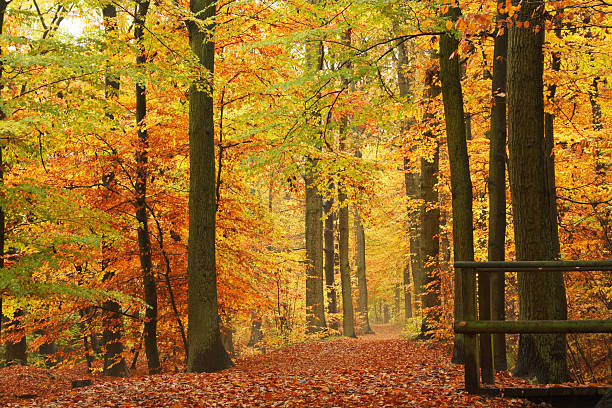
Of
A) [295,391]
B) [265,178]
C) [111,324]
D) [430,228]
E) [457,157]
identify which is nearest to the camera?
[295,391]

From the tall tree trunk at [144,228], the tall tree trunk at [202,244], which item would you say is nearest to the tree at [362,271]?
the tall tree trunk at [144,228]

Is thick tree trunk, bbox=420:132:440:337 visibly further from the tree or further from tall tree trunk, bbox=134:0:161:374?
the tree

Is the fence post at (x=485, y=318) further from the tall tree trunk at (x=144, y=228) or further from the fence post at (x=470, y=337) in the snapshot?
the tall tree trunk at (x=144, y=228)

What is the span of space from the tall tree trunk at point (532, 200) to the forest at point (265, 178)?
0.09 ft

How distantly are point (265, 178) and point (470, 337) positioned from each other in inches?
314

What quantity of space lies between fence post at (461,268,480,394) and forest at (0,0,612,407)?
33mm

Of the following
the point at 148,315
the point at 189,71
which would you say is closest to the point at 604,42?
the point at 189,71

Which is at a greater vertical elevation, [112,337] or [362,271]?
[362,271]

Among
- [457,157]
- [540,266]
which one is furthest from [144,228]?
[540,266]

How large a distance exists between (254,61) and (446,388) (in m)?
9.21

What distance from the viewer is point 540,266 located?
501 cm

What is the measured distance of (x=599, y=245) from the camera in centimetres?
1189

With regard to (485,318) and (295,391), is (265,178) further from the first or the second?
(485,318)

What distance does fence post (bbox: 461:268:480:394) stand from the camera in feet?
16.8
